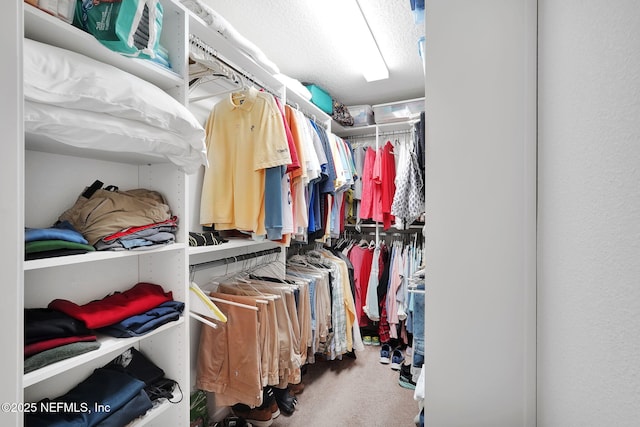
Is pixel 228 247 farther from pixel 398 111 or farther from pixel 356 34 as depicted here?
pixel 398 111

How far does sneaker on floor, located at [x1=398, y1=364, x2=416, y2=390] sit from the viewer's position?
7.48 feet

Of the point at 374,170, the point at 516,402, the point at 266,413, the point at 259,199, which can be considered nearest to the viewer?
the point at 516,402

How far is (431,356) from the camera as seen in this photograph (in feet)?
2.18

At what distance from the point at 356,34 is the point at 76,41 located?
61.7 inches

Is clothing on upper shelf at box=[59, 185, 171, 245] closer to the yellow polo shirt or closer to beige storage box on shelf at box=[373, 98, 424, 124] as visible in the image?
the yellow polo shirt

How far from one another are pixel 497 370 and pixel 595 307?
0.33m

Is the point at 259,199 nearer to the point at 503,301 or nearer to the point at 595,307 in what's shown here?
the point at 503,301

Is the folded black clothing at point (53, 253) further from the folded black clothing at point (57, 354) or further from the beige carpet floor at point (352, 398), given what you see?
the beige carpet floor at point (352, 398)

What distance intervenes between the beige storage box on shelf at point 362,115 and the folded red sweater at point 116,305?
2558 millimetres

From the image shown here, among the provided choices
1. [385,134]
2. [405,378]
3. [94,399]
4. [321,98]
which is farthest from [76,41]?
[385,134]

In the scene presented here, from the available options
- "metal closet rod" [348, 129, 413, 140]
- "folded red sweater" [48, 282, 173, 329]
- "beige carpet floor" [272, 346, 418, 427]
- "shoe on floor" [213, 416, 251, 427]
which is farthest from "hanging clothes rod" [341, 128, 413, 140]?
"shoe on floor" [213, 416, 251, 427]

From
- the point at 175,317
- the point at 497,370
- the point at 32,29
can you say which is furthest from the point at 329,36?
the point at 497,370

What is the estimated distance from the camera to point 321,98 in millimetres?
2723

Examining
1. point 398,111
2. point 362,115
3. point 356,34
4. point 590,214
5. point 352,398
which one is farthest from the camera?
point 362,115
